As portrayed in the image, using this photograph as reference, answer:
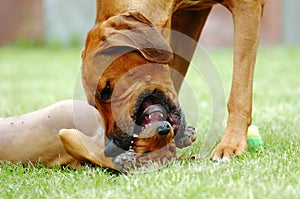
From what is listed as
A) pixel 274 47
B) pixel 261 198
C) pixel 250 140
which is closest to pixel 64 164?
pixel 250 140

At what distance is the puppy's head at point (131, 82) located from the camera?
3.64 meters

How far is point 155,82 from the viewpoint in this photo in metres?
3.80

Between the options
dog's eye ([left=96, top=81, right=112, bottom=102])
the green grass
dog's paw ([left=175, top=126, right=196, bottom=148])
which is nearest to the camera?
the green grass

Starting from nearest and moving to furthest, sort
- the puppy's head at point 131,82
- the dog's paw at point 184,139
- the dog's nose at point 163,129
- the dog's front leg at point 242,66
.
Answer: the dog's nose at point 163,129 < the puppy's head at point 131,82 < the dog's paw at point 184,139 < the dog's front leg at point 242,66

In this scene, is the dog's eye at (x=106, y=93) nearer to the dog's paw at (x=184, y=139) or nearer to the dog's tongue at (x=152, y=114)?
the dog's tongue at (x=152, y=114)

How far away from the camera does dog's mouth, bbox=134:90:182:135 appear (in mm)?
3645

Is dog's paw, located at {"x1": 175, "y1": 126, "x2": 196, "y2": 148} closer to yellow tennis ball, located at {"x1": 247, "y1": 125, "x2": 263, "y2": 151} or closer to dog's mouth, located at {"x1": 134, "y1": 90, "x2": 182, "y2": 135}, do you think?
dog's mouth, located at {"x1": 134, "y1": 90, "x2": 182, "y2": 135}

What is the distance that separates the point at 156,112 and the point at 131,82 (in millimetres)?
221

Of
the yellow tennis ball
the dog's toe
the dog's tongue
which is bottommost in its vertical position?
the yellow tennis ball

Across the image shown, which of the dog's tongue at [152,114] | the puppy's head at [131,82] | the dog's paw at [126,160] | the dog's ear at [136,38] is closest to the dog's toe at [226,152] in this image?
the puppy's head at [131,82]

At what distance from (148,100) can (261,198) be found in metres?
1.17

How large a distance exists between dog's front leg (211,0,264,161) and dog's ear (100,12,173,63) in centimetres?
61

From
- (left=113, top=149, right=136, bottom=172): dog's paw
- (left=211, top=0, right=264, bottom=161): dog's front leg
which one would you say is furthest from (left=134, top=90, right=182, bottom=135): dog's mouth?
(left=211, top=0, right=264, bottom=161): dog's front leg

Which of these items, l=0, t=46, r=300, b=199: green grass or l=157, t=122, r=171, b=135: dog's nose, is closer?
l=0, t=46, r=300, b=199: green grass
